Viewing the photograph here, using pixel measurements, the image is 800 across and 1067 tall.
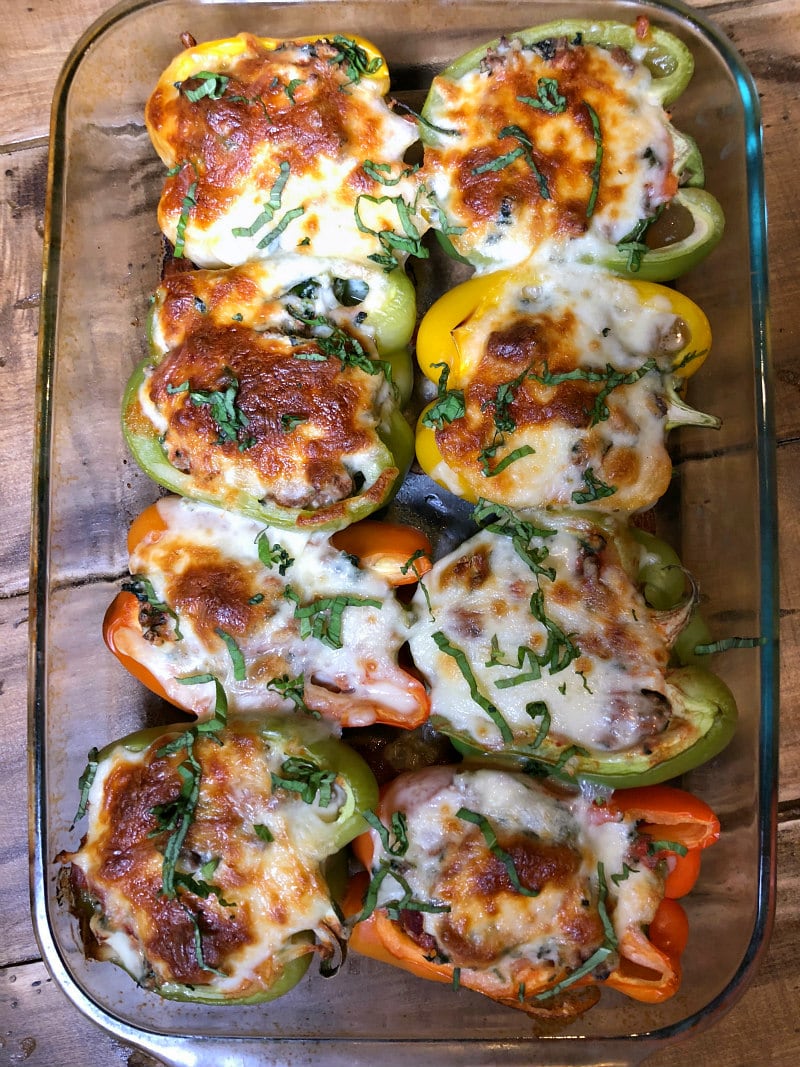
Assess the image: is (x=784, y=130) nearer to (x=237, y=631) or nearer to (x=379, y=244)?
(x=379, y=244)

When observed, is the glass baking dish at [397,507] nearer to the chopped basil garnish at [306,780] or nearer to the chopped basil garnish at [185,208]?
the chopped basil garnish at [185,208]

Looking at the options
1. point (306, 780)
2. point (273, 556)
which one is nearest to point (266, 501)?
point (273, 556)

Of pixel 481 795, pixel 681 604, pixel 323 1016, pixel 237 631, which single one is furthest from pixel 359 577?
pixel 323 1016

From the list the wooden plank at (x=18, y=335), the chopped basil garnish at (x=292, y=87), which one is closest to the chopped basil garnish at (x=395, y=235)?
the chopped basil garnish at (x=292, y=87)

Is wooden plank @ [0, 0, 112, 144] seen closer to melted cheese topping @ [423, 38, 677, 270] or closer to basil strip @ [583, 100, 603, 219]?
melted cheese topping @ [423, 38, 677, 270]

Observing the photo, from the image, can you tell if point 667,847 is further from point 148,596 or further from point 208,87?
point 208,87
